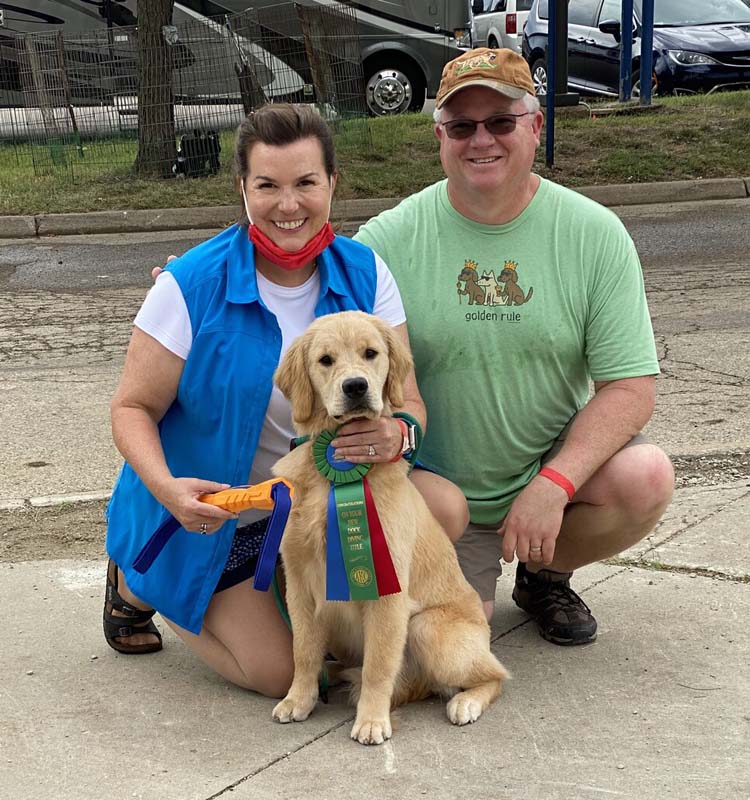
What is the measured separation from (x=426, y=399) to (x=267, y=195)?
2.76 ft

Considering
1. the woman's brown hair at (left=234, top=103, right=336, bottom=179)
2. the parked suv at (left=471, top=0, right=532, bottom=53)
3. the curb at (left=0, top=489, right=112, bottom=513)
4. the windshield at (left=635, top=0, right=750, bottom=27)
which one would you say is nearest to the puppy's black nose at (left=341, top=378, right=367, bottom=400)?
the woman's brown hair at (left=234, top=103, right=336, bottom=179)

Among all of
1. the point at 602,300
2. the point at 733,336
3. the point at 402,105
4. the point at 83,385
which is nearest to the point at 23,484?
the point at 83,385

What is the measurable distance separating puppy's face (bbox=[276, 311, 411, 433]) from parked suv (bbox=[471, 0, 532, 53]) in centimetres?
1762

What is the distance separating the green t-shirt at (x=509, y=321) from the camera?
11.8 ft

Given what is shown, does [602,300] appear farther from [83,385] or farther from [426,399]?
[83,385]

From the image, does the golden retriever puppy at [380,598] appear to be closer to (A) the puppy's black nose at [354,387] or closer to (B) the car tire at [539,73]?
(A) the puppy's black nose at [354,387]

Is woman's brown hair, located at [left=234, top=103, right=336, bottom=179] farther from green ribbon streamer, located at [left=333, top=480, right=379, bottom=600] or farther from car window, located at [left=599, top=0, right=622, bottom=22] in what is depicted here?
car window, located at [left=599, top=0, right=622, bottom=22]

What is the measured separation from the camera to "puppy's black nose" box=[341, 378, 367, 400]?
9.84 ft

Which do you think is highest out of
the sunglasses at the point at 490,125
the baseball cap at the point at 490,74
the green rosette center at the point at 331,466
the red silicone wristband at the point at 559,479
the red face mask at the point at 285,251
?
the baseball cap at the point at 490,74

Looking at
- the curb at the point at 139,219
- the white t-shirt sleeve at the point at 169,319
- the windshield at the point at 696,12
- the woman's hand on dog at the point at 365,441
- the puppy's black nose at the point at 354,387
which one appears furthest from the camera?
the windshield at the point at 696,12

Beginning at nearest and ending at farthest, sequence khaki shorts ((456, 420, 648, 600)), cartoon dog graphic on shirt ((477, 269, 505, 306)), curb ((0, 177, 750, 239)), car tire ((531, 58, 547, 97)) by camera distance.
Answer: cartoon dog graphic on shirt ((477, 269, 505, 306)) < khaki shorts ((456, 420, 648, 600)) < curb ((0, 177, 750, 239)) < car tire ((531, 58, 547, 97))

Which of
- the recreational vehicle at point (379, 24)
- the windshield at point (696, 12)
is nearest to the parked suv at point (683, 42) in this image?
the windshield at point (696, 12)

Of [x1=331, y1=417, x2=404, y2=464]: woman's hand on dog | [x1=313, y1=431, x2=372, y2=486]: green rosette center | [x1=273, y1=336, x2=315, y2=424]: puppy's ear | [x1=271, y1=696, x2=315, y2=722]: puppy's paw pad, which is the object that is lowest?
[x1=271, y1=696, x2=315, y2=722]: puppy's paw pad

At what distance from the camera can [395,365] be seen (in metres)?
3.21
